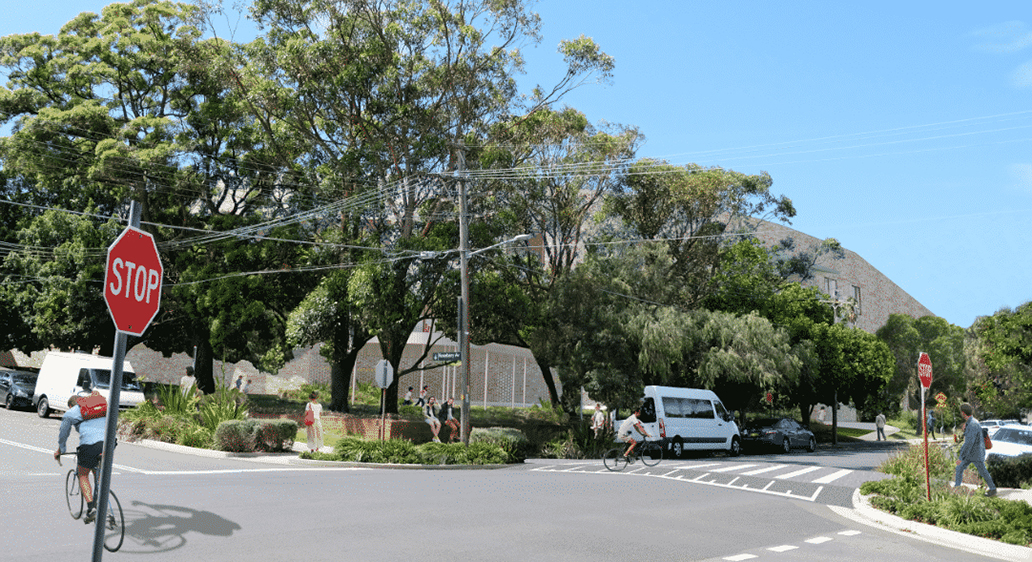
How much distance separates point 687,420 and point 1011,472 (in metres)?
11.6

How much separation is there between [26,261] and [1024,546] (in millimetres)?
35991

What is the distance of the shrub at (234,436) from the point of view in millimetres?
20281

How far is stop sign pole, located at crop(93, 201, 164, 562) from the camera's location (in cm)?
453

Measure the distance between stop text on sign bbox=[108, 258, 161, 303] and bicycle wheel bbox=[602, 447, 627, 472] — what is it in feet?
57.0

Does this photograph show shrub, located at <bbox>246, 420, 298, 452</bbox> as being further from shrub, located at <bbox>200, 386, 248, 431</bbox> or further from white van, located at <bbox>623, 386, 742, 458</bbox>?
white van, located at <bbox>623, 386, 742, 458</bbox>

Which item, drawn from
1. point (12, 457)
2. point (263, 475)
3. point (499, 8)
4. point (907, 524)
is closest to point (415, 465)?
point (263, 475)

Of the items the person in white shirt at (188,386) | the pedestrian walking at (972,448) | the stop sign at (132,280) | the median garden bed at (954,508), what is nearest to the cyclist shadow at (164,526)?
the stop sign at (132,280)

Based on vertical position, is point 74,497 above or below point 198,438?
above

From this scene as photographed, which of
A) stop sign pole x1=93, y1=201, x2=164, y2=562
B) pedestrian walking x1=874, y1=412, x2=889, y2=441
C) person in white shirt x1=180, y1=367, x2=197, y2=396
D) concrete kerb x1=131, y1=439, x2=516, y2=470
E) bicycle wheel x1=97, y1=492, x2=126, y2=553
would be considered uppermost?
stop sign pole x1=93, y1=201, x2=164, y2=562

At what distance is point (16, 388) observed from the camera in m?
31.2

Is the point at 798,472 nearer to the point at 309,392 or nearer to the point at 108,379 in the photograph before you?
the point at 108,379

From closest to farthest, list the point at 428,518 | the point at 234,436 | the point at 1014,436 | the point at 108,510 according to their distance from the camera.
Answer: the point at 108,510 → the point at 428,518 → the point at 234,436 → the point at 1014,436

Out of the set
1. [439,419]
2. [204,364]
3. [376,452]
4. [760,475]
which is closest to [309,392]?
[204,364]

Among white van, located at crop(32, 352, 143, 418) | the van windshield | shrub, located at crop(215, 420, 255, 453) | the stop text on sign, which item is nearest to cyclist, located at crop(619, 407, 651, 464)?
shrub, located at crop(215, 420, 255, 453)
